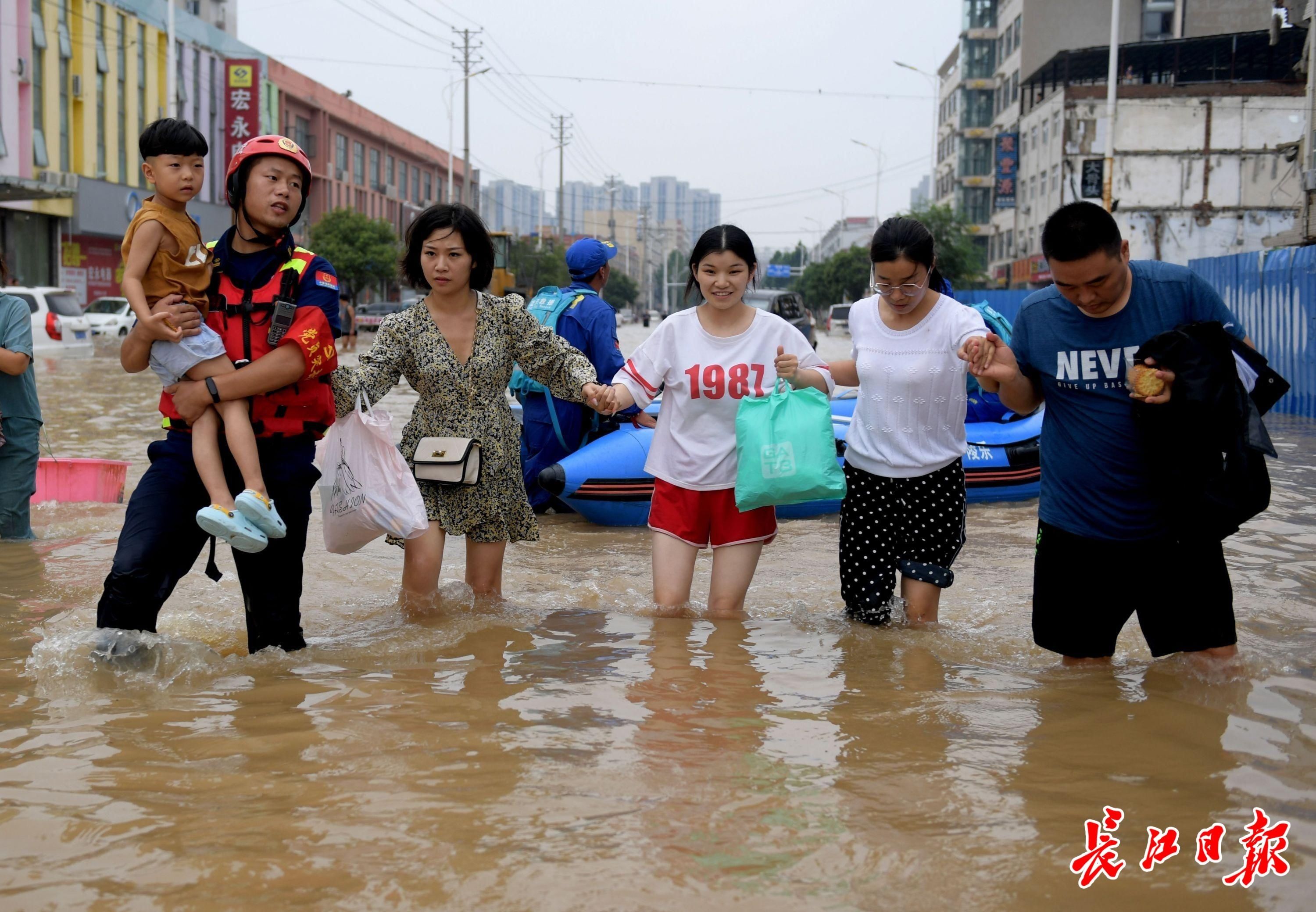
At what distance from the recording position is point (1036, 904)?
269 centimetres

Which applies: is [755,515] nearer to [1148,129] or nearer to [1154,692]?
[1154,692]

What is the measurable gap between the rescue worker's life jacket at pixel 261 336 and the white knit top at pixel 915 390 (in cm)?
206

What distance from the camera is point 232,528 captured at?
149 inches

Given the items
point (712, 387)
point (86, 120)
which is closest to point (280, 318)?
point (712, 387)

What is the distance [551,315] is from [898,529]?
3886 mm

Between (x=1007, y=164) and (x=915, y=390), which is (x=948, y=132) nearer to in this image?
(x=1007, y=164)

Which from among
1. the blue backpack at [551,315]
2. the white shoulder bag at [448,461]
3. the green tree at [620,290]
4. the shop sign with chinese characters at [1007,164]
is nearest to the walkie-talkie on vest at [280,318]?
the white shoulder bag at [448,461]

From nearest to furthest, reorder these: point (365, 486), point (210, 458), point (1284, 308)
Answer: point (210, 458) → point (365, 486) → point (1284, 308)

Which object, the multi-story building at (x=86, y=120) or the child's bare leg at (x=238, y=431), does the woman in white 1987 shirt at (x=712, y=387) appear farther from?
the multi-story building at (x=86, y=120)

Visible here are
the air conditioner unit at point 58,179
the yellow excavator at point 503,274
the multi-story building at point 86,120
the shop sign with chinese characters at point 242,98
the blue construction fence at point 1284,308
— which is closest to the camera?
the blue construction fence at point 1284,308

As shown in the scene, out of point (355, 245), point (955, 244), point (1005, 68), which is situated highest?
point (1005, 68)

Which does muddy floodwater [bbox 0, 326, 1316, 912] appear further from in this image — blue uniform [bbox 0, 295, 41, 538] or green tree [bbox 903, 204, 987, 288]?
green tree [bbox 903, 204, 987, 288]

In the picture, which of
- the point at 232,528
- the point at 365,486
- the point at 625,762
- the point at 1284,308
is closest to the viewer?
the point at 625,762

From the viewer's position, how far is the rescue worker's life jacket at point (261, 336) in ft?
13.4
